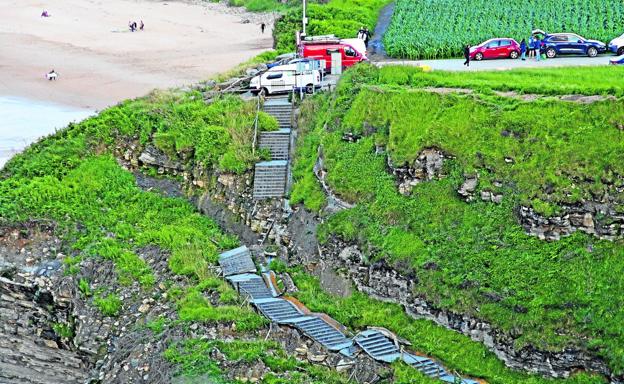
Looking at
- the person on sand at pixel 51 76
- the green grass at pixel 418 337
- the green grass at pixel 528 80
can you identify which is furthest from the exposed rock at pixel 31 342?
the person on sand at pixel 51 76

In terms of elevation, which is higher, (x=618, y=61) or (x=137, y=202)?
(x=618, y=61)

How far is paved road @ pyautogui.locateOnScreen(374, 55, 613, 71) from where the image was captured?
36.7m

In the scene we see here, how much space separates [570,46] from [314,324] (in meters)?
17.4

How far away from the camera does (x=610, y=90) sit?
1115 inches

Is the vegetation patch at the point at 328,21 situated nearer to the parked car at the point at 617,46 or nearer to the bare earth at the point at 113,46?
the bare earth at the point at 113,46

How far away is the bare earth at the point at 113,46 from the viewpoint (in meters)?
49.9

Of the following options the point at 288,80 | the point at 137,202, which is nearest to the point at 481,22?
the point at 288,80

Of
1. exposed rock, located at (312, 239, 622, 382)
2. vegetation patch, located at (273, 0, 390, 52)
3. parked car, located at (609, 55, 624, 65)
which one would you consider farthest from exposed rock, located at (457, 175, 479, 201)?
vegetation patch, located at (273, 0, 390, 52)

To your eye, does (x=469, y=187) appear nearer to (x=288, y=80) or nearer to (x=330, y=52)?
(x=288, y=80)

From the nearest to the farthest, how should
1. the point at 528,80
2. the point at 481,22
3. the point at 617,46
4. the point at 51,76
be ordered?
the point at 528,80, the point at 617,46, the point at 481,22, the point at 51,76

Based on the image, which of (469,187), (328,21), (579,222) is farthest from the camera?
(328,21)

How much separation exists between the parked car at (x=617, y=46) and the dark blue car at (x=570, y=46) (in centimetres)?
26

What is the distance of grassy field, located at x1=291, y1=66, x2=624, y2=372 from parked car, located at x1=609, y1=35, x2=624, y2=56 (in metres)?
10.3

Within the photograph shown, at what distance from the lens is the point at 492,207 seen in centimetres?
2764
